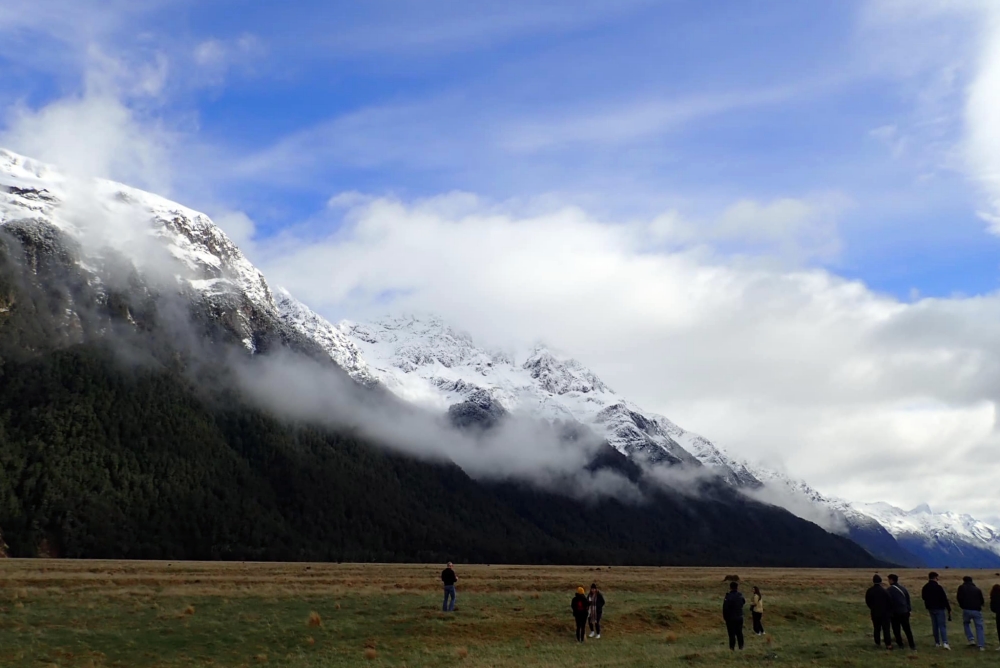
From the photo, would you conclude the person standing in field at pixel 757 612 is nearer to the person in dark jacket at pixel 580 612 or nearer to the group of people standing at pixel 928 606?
the group of people standing at pixel 928 606

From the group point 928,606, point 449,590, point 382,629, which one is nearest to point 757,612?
point 928,606

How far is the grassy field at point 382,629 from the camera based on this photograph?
31.4 m

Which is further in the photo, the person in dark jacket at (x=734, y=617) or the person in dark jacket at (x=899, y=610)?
the person in dark jacket at (x=734, y=617)

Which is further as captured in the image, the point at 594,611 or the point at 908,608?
the point at 594,611

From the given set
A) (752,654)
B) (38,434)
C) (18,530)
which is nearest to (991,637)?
(752,654)

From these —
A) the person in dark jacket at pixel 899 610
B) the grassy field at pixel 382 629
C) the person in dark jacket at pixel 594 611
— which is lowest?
the grassy field at pixel 382 629

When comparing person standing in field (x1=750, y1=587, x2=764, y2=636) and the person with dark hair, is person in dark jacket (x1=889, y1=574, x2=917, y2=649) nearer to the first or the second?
the person with dark hair

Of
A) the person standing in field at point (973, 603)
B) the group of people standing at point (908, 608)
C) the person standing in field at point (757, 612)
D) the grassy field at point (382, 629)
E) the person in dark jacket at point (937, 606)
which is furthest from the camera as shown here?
the person standing in field at point (757, 612)

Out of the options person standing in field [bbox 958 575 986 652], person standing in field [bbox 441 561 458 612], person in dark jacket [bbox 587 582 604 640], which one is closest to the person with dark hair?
person standing in field [bbox 958 575 986 652]

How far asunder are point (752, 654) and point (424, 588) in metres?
32.5

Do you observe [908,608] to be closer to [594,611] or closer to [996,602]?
[996,602]

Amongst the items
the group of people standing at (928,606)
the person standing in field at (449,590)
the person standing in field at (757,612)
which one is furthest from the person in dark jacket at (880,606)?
the person standing in field at (449,590)

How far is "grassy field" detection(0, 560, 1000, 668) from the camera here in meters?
31.4

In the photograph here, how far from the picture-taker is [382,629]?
3800 centimetres
